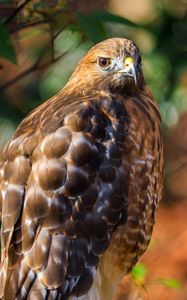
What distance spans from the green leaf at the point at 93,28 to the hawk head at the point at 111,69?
0.23 ft

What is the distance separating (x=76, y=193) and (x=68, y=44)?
1.89m

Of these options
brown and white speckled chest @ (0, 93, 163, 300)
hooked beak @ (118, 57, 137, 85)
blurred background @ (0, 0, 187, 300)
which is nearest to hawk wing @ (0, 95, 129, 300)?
brown and white speckled chest @ (0, 93, 163, 300)

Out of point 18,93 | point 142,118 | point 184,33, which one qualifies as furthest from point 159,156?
point 184,33

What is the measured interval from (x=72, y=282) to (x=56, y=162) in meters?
0.47

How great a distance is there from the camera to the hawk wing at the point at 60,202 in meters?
4.69

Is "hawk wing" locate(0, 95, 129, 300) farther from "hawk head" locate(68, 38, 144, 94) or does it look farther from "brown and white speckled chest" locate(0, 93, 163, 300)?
"hawk head" locate(68, 38, 144, 94)

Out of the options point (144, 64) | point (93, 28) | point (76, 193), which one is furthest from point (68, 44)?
point (76, 193)

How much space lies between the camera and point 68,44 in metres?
6.46

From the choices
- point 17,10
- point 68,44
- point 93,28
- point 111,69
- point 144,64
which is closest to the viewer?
point 93,28

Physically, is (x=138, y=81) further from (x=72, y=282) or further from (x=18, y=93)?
(x=18, y=93)

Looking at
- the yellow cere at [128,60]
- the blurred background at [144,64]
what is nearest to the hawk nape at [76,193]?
the yellow cere at [128,60]

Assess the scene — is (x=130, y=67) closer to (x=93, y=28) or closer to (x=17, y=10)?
(x=93, y=28)

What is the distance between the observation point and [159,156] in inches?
197

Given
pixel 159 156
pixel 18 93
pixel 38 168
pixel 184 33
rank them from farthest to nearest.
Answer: pixel 184 33 → pixel 18 93 → pixel 159 156 → pixel 38 168
